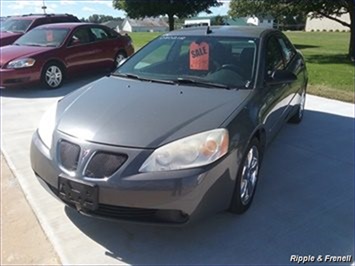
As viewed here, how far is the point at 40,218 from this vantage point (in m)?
3.10

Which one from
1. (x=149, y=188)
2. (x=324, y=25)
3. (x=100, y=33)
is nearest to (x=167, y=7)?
(x=100, y=33)

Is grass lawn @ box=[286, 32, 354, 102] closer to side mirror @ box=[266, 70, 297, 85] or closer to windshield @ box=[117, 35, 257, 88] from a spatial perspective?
side mirror @ box=[266, 70, 297, 85]

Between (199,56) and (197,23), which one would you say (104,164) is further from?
(197,23)

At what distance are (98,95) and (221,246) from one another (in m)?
1.62

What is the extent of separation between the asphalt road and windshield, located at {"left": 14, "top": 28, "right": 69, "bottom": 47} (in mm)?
4794

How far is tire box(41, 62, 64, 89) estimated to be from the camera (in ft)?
26.7

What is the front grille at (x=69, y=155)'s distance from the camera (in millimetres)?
2559

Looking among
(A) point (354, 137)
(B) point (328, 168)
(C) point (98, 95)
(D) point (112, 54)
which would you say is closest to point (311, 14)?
(D) point (112, 54)

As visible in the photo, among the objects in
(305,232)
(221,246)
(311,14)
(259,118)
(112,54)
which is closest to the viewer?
(221,246)

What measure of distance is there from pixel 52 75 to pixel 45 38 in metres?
1.16

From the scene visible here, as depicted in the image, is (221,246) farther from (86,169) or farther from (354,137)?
(354,137)

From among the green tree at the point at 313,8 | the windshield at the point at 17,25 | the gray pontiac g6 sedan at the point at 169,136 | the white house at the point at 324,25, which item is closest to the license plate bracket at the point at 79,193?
the gray pontiac g6 sedan at the point at 169,136

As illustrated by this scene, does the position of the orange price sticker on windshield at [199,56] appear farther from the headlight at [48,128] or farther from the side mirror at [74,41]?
the side mirror at [74,41]

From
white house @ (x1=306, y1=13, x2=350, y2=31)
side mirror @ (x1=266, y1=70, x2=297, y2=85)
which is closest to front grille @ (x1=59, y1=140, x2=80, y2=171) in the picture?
side mirror @ (x1=266, y1=70, x2=297, y2=85)
